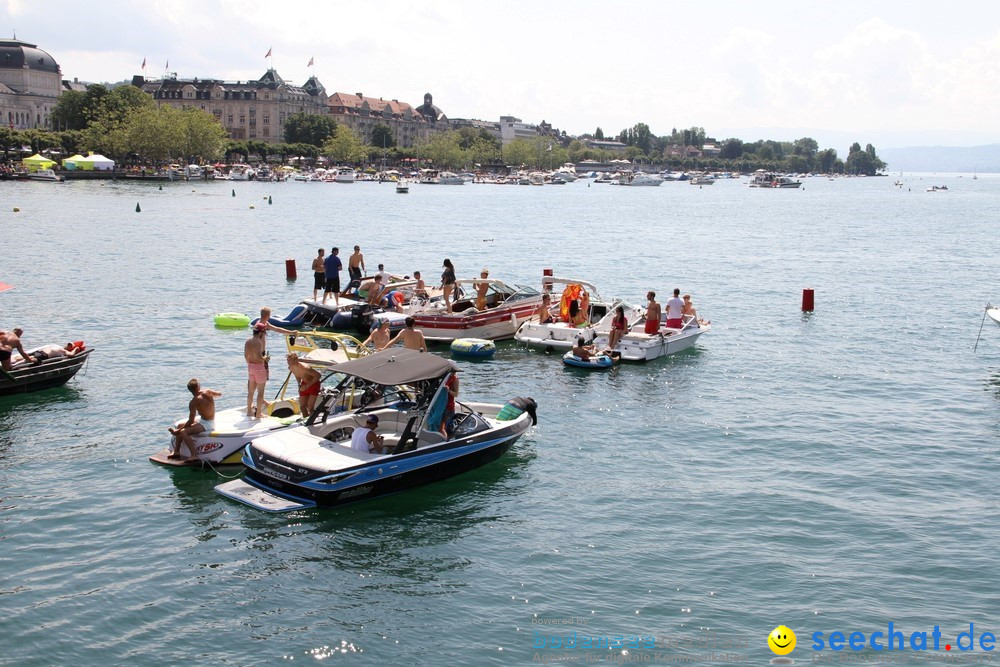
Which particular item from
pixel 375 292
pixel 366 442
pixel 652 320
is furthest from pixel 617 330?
pixel 366 442

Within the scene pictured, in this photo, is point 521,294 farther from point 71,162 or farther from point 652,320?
point 71,162

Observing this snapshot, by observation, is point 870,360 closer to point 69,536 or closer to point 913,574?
point 913,574

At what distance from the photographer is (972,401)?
25.6 meters

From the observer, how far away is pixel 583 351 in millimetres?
27828

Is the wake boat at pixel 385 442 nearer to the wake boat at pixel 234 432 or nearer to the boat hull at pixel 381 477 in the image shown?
the boat hull at pixel 381 477

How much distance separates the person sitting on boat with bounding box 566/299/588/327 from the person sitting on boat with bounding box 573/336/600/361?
2.21m

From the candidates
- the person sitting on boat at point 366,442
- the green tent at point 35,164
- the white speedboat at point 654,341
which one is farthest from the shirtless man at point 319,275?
the green tent at point 35,164

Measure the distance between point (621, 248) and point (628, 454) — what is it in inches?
2067

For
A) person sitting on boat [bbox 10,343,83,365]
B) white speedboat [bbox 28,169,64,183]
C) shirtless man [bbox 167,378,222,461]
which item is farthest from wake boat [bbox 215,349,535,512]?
white speedboat [bbox 28,169,64,183]

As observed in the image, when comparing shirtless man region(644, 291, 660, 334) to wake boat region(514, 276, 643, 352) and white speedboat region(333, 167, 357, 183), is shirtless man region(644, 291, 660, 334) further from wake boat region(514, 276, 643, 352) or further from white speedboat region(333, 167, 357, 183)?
white speedboat region(333, 167, 357, 183)

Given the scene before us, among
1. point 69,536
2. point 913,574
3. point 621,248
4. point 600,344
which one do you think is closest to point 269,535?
point 69,536

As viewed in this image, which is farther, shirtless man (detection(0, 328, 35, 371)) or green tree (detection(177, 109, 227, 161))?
green tree (detection(177, 109, 227, 161))

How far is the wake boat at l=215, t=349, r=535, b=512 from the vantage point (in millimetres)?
16656

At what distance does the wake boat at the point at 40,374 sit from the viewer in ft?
75.6
